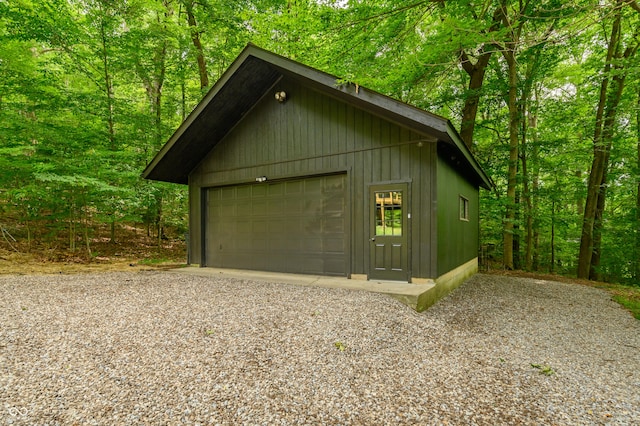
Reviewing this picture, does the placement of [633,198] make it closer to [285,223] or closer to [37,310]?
[285,223]

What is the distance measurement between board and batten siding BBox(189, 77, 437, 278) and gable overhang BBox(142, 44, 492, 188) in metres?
0.18

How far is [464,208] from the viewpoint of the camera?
7531mm

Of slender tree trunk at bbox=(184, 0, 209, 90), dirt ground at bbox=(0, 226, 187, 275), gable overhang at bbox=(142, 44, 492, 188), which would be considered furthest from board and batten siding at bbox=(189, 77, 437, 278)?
slender tree trunk at bbox=(184, 0, 209, 90)

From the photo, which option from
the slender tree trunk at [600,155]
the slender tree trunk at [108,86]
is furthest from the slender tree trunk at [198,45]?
the slender tree trunk at [600,155]

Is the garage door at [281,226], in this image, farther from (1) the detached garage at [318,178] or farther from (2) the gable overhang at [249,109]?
(2) the gable overhang at [249,109]

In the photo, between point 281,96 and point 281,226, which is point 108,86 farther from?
point 281,226

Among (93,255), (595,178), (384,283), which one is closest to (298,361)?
(384,283)

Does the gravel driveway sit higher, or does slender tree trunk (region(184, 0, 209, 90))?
slender tree trunk (region(184, 0, 209, 90))

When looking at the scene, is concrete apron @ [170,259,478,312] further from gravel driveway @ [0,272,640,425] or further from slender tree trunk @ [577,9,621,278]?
slender tree trunk @ [577,9,621,278]

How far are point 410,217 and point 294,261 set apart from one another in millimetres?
2650

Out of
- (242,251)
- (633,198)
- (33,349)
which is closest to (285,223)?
(242,251)

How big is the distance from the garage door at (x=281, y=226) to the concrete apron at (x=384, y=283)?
32cm

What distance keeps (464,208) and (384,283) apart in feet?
11.9

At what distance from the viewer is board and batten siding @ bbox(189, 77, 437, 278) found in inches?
206
